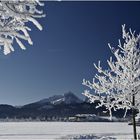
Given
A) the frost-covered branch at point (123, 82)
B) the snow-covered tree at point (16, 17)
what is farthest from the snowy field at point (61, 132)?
the snow-covered tree at point (16, 17)

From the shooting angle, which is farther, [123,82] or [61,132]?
[61,132]

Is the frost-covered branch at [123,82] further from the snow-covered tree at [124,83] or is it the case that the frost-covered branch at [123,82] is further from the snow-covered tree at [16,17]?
the snow-covered tree at [16,17]

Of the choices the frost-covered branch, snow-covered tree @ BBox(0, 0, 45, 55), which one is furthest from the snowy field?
snow-covered tree @ BBox(0, 0, 45, 55)

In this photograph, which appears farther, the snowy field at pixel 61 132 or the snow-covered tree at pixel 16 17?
the snowy field at pixel 61 132

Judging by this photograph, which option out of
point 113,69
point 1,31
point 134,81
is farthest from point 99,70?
point 1,31

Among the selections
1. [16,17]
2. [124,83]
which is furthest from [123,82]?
[16,17]

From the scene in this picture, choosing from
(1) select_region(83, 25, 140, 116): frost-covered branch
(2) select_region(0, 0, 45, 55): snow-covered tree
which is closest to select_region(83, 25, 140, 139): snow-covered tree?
(1) select_region(83, 25, 140, 116): frost-covered branch

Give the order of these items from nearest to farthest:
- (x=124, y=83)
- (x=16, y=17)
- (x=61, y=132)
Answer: (x=16, y=17)
(x=124, y=83)
(x=61, y=132)

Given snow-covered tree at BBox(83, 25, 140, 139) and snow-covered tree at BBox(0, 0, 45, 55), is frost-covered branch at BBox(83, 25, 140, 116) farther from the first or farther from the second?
snow-covered tree at BBox(0, 0, 45, 55)

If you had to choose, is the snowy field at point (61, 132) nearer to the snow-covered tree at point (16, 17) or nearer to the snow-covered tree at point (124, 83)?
the snow-covered tree at point (124, 83)

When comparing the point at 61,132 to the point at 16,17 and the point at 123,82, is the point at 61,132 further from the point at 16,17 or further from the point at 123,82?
the point at 16,17

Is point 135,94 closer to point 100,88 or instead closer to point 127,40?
point 100,88

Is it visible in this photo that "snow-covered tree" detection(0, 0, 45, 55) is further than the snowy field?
No

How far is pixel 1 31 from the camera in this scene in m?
5.16
